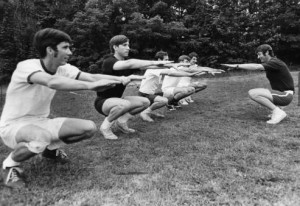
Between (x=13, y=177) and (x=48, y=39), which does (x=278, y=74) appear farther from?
(x=13, y=177)

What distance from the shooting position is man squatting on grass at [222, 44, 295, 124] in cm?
507

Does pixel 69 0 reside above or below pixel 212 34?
above

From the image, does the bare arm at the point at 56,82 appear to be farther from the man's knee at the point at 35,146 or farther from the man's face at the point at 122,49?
the man's face at the point at 122,49

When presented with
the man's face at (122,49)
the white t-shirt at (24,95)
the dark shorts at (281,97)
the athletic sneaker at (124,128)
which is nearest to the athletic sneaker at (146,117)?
the athletic sneaker at (124,128)

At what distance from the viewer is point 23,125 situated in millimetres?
2646

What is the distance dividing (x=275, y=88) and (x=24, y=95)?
4600 millimetres

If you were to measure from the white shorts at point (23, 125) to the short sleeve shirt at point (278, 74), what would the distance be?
13.0 ft

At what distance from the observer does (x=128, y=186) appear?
257cm

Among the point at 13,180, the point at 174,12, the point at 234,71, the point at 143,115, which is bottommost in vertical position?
the point at 234,71

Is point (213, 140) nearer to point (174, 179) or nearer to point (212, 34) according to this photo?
point (174, 179)

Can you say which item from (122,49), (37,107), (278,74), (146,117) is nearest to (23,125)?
(37,107)

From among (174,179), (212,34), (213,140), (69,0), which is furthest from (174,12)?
(174,179)

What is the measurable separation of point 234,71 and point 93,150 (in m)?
14.6

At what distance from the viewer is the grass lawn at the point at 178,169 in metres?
2.33
